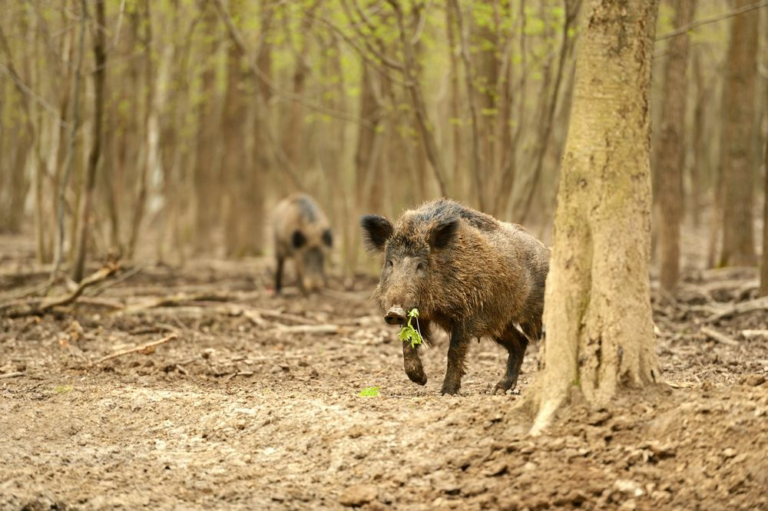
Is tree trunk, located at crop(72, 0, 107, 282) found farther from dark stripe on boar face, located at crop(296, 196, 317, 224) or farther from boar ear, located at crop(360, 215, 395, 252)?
dark stripe on boar face, located at crop(296, 196, 317, 224)

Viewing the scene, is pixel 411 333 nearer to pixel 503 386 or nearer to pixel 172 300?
pixel 503 386

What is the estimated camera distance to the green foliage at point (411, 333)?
668 cm

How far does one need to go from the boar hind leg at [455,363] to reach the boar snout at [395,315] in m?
0.66

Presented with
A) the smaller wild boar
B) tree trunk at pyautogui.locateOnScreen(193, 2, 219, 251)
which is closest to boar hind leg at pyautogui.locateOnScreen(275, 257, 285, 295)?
the smaller wild boar

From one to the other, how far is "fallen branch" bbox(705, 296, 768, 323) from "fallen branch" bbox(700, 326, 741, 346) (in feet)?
2.14

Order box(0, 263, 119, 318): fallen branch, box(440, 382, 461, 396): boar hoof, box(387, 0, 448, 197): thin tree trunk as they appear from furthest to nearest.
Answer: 1. box(387, 0, 448, 197): thin tree trunk
2. box(0, 263, 119, 318): fallen branch
3. box(440, 382, 461, 396): boar hoof

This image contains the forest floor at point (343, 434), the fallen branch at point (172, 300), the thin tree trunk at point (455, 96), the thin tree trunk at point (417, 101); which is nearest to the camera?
the forest floor at point (343, 434)

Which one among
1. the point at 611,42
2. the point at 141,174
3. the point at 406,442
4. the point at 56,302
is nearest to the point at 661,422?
the point at 406,442

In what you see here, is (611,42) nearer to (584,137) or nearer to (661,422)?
(584,137)

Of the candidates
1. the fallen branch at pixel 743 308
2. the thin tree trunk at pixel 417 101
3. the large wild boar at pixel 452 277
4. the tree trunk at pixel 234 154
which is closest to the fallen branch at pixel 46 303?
the large wild boar at pixel 452 277

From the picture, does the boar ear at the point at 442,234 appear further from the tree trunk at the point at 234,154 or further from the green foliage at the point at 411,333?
the tree trunk at the point at 234,154

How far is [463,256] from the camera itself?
725cm

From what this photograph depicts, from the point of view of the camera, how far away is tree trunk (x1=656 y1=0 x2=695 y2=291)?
1276 centimetres

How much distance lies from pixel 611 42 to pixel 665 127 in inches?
328
